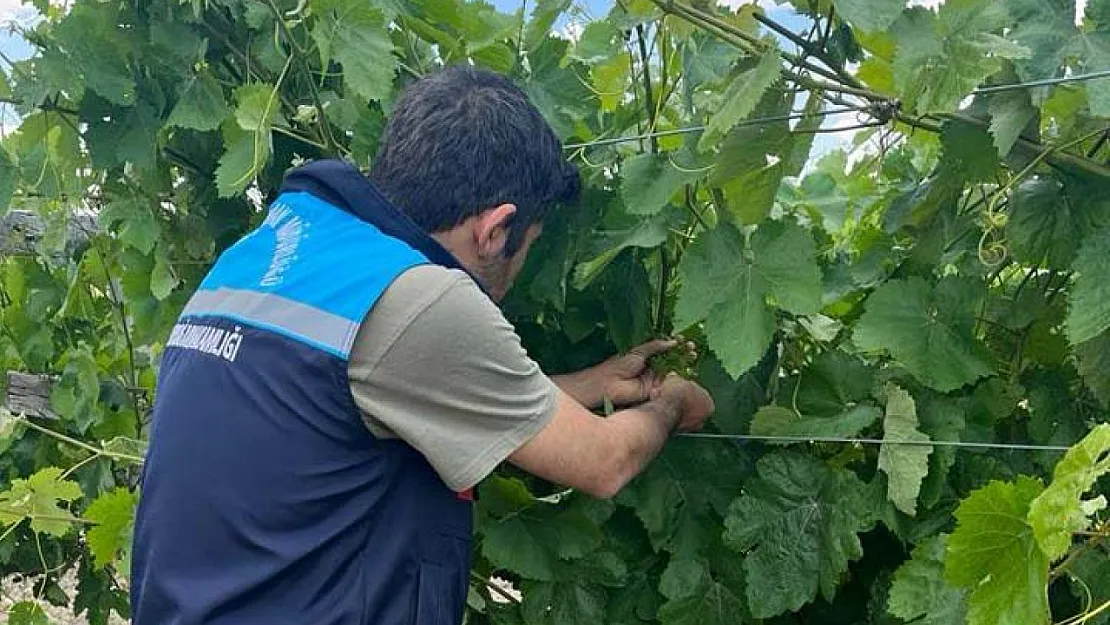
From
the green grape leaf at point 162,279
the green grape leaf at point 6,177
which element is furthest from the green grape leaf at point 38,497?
the green grape leaf at point 6,177

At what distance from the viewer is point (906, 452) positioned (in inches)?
72.2

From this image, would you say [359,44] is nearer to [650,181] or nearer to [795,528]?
[650,181]

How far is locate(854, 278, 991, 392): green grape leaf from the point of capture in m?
1.83

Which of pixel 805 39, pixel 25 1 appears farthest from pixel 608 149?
pixel 25 1

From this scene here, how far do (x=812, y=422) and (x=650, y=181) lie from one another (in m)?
0.42

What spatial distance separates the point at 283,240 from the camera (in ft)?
5.76

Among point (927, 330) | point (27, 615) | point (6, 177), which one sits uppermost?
point (6, 177)

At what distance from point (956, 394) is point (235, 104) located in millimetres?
1297

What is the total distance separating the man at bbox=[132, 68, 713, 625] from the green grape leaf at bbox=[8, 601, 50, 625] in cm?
122

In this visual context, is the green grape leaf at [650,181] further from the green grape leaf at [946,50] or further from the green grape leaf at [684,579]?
the green grape leaf at [684,579]

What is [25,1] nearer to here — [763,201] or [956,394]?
[763,201]

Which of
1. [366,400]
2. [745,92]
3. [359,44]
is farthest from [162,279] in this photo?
[745,92]

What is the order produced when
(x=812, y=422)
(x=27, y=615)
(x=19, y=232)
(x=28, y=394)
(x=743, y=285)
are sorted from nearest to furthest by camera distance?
(x=743, y=285) < (x=812, y=422) < (x=27, y=615) < (x=28, y=394) < (x=19, y=232)

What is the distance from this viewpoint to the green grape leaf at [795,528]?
1856 mm
